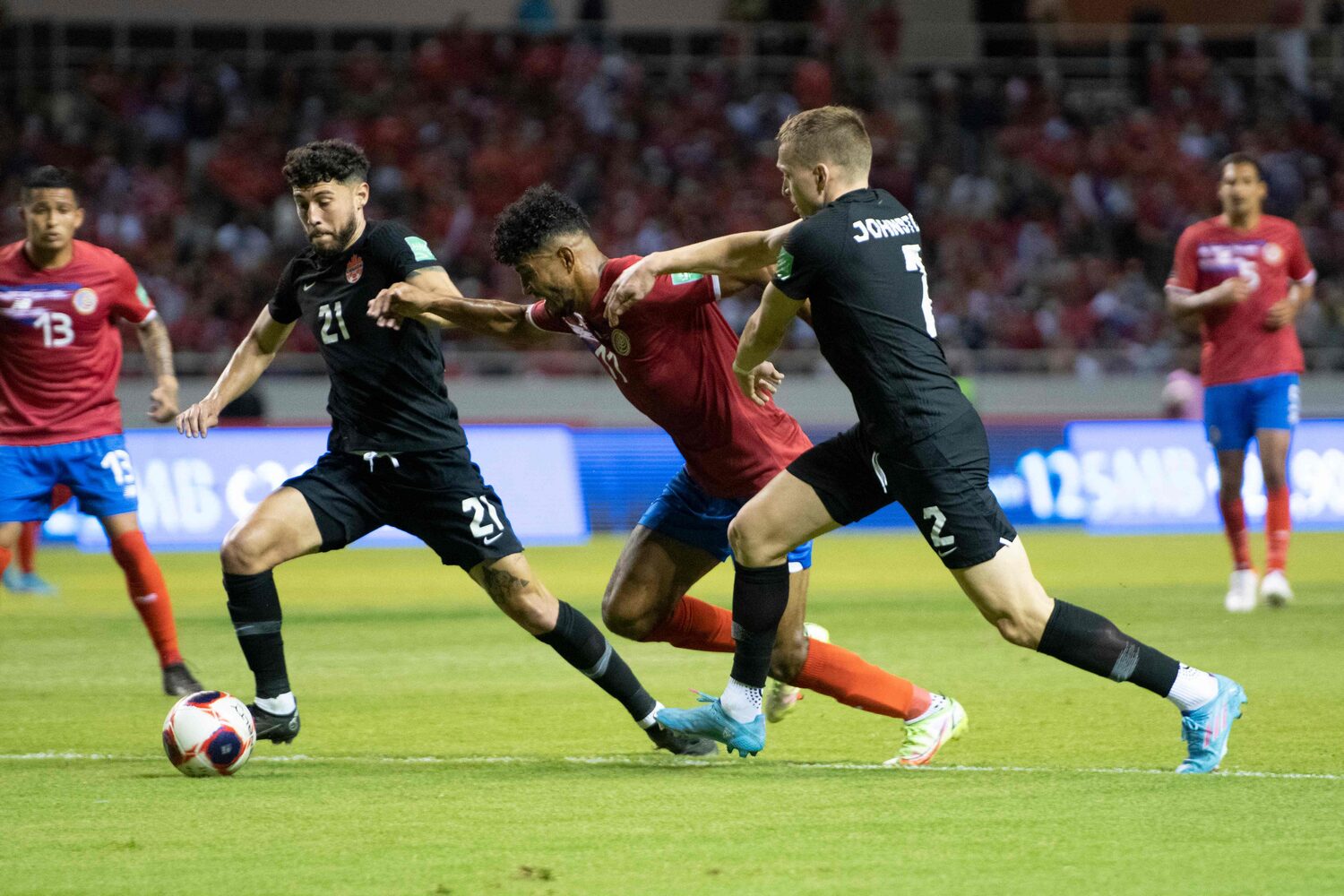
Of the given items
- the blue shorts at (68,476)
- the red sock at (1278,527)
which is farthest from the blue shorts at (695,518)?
the red sock at (1278,527)

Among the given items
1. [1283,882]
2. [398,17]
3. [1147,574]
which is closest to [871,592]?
[1147,574]

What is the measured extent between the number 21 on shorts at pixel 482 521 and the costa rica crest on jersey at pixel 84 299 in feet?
9.48

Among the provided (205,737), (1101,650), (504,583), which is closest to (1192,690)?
(1101,650)

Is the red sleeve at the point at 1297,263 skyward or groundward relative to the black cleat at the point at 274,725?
skyward

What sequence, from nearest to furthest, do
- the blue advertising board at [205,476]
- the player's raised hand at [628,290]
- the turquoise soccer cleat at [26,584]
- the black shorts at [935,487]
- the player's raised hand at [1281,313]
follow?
the black shorts at [935,487] < the player's raised hand at [628,290] < the player's raised hand at [1281,313] < the turquoise soccer cleat at [26,584] < the blue advertising board at [205,476]

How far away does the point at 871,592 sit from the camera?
13.0 metres

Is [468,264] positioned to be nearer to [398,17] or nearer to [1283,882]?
[398,17]

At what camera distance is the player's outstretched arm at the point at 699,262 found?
19.1 feet

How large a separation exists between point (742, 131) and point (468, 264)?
4.82m

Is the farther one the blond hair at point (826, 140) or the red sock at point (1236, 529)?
the red sock at point (1236, 529)

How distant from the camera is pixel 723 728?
20.4 ft

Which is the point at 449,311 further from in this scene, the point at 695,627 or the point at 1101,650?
the point at 1101,650

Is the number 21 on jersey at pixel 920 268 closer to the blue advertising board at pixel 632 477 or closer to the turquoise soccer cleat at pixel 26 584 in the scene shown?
the turquoise soccer cleat at pixel 26 584

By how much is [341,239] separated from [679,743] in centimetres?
219
